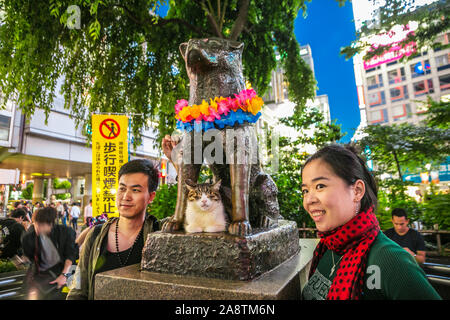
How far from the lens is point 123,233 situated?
1.75m

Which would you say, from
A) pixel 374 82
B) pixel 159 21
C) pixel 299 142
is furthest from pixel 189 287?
pixel 374 82

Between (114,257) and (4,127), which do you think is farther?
(4,127)

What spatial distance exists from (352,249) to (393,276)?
20 centimetres

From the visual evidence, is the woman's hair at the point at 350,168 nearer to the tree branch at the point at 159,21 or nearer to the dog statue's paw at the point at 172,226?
the dog statue's paw at the point at 172,226

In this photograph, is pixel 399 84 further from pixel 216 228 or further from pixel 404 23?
pixel 216 228

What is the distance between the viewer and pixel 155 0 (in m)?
3.37

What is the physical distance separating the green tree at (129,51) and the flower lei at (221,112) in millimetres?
3183

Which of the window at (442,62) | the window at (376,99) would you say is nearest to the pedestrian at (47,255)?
the window at (442,62)

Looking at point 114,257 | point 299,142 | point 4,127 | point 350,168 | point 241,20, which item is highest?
point 241,20

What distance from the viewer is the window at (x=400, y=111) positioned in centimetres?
3031

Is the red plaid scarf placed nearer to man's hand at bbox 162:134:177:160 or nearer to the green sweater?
the green sweater

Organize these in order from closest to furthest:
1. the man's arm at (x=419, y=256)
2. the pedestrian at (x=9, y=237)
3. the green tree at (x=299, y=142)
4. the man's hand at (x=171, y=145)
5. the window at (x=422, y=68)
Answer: the man's hand at (x=171, y=145)
the man's arm at (x=419, y=256)
the pedestrian at (x=9, y=237)
the green tree at (x=299, y=142)
the window at (x=422, y=68)

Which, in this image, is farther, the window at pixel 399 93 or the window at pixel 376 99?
the window at pixel 376 99

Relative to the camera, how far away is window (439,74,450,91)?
1088 inches
